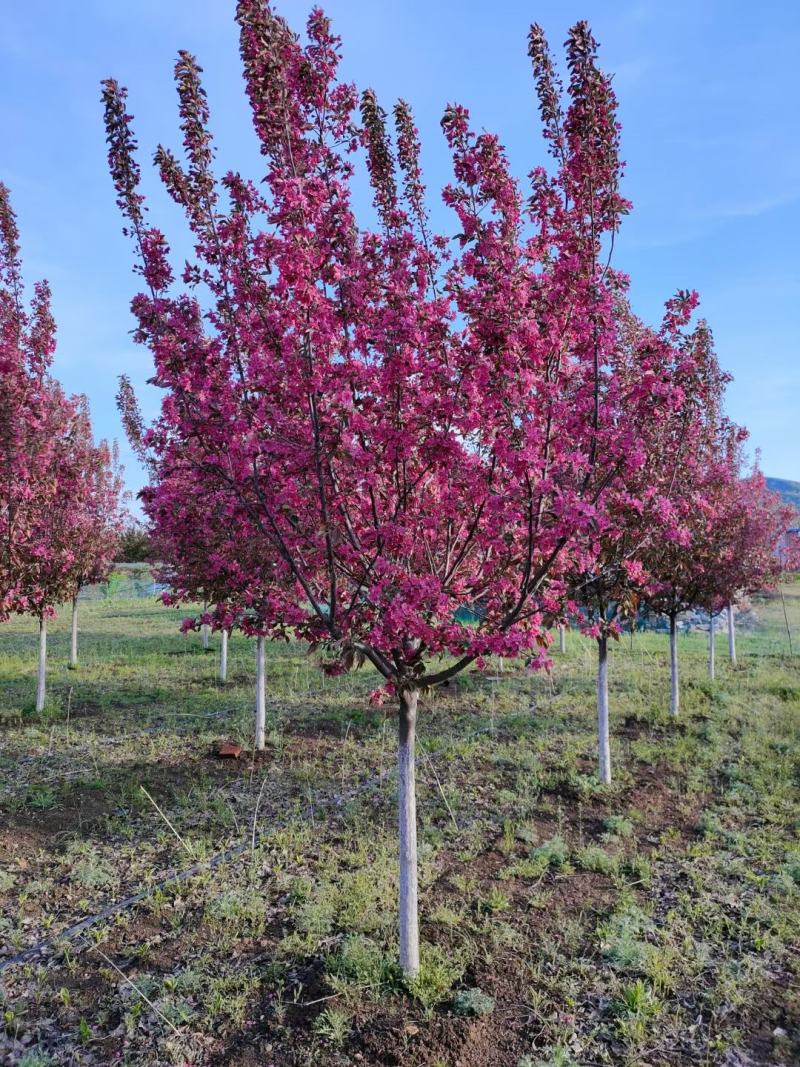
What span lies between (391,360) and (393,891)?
14.0 ft

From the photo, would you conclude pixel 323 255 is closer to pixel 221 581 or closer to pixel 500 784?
pixel 221 581

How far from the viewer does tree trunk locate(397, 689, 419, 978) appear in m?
4.33

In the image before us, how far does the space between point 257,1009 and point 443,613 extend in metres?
2.72

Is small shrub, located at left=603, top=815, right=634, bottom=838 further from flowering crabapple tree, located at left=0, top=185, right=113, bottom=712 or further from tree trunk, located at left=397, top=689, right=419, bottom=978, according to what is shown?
flowering crabapple tree, located at left=0, top=185, right=113, bottom=712

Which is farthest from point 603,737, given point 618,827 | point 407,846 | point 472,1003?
point 472,1003

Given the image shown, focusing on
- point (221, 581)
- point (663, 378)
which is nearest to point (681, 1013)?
point (663, 378)

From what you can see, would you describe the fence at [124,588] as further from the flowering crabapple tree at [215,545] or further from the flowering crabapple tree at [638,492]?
the flowering crabapple tree at [638,492]

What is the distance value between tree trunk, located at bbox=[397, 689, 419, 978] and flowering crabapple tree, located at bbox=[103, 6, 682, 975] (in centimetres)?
1

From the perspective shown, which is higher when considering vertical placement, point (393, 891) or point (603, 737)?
point (603, 737)

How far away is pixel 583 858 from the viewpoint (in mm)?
5926

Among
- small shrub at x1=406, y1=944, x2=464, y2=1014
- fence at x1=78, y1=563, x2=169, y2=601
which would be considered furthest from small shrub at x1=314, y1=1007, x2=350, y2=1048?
fence at x1=78, y1=563, x2=169, y2=601

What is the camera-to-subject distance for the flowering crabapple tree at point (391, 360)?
12.2 ft

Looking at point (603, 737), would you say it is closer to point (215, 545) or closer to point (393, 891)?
point (393, 891)

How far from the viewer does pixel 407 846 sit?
14.5 feet
